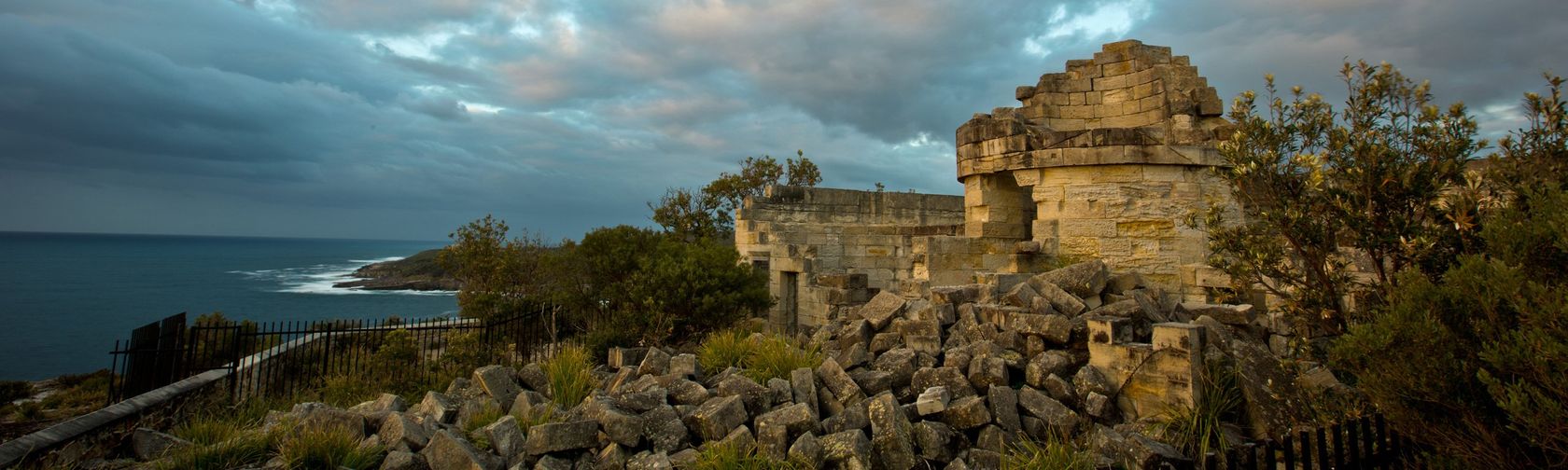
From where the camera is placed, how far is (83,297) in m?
62.3

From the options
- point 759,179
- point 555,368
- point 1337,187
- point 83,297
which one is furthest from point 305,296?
point 1337,187

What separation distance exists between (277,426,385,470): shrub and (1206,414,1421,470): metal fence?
6.02 m

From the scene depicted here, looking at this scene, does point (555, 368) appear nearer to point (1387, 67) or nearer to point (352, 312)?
point (1387, 67)

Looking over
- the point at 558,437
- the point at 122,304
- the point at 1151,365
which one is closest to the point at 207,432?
the point at 558,437

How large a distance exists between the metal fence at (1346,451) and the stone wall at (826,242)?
810 cm

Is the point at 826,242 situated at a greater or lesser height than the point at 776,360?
greater

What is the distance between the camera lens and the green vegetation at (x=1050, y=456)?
15.8 ft

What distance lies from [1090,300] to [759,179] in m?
20.2

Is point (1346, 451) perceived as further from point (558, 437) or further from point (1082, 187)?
point (1082, 187)

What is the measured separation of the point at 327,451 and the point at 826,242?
11.0 meters

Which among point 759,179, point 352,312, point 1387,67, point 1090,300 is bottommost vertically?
point 352,312

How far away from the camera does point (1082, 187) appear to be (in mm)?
10430

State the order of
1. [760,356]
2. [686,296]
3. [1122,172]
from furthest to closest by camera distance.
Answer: [686,296] → [1122,172] → [760,356]

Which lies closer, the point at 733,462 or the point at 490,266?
the point at 733,462
